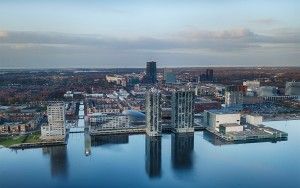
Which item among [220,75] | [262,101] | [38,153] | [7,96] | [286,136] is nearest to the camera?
[38,153]

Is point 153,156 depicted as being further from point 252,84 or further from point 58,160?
point 252,84

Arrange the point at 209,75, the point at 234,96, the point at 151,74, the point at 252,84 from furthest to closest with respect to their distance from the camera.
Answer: the point at 151,74 → the point at 209,75 → the point at 252,84 → the point at 234,96

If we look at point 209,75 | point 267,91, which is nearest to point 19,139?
point 267,91

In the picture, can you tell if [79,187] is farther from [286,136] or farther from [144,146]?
[286,136]

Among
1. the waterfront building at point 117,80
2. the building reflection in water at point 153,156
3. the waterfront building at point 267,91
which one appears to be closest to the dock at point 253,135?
the building reflection in water at point 153,156

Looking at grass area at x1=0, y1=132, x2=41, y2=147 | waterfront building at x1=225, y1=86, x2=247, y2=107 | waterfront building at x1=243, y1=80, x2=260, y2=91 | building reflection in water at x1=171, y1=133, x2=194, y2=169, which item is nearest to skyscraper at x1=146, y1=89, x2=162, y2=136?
building reflection in water at x1=171, y1=133, x2=194, y2=169

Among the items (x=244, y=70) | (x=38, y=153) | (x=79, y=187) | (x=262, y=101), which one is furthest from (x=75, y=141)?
(x=244, y=70)

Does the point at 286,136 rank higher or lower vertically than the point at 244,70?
lower
